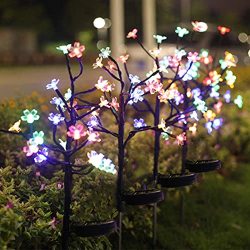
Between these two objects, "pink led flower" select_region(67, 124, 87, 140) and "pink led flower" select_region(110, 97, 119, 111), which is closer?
"pink led flower" select_region(67, 124, 87, 140)

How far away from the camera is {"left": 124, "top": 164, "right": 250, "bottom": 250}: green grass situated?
556 centimetres

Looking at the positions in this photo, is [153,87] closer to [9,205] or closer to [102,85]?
[102,85]

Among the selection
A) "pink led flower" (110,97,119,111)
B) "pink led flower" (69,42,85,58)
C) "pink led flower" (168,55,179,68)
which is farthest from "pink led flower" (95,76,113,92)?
"pink led flower" (168,55,179,68)

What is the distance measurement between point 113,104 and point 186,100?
1.24 m

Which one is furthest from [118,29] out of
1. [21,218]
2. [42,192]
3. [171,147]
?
[21,218]

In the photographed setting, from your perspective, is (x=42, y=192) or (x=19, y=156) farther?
(x=19, y=156)

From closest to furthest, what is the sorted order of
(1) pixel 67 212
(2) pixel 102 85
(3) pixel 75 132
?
(3) pixel 75 132
(1) pixel 67 212
(2) pixel 102 85

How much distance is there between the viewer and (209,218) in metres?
6.31

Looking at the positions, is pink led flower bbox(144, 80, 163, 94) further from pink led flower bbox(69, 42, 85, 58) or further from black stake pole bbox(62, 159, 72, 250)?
black stake pole bbox(62, 159, 72, 250)

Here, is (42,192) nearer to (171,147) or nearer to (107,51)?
(107,51)

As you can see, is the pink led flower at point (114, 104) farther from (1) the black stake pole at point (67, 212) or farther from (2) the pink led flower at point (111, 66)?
(1) the black stake pole at point (67, 212)

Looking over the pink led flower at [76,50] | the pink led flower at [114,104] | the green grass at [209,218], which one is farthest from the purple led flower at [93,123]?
the green grass at [209,218]

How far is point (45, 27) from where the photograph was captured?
125ft

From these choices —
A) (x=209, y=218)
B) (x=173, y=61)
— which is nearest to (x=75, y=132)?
(x=173, y=61)
